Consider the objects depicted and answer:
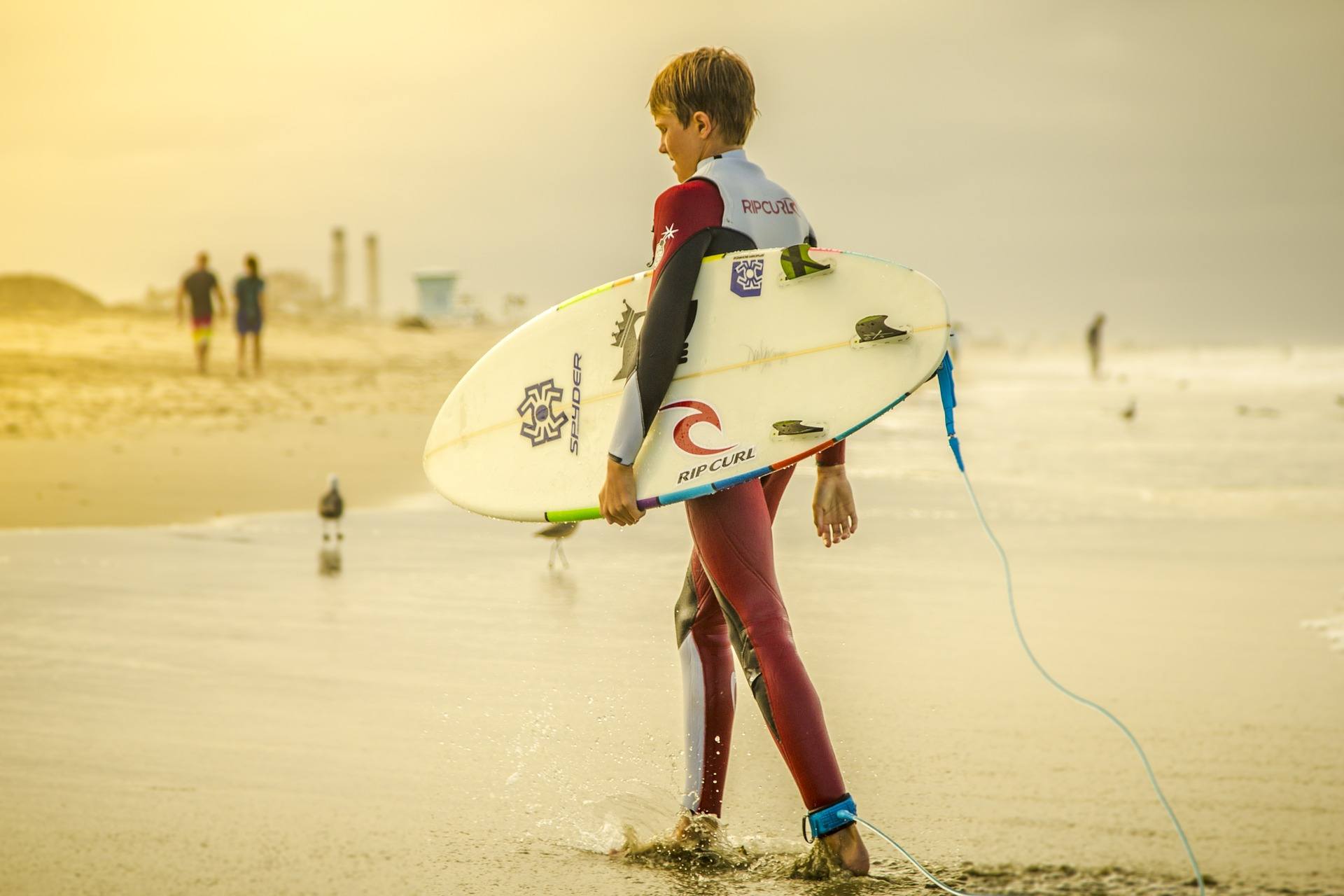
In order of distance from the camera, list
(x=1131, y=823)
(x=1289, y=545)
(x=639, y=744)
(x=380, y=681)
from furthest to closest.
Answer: (x=1289, y=545)
(x=380, y=681)
(x=639, y=744)
(x=1131, y=823)

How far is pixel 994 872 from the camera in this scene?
9.03 feet

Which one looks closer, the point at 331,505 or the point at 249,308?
the point at 331,505

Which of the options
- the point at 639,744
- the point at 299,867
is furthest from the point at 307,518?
the point at 299,867

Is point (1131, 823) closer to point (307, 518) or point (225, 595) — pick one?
point (225, 595)

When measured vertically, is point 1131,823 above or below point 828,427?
below

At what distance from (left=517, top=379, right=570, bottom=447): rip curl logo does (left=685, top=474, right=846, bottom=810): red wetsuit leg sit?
20.1 inches

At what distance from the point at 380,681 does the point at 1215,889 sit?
8.64ft

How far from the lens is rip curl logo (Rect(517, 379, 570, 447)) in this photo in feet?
10.0

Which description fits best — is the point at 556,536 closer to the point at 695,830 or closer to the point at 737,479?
the point at 695,830

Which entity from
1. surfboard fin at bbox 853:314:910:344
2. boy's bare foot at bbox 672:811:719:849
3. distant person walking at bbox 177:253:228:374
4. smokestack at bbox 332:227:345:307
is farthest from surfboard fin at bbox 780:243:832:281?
smokestack at bbox 332:227:345:307

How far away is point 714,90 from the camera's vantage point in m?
2.65

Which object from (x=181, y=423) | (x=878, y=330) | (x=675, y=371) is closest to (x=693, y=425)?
(x=675, y=371)

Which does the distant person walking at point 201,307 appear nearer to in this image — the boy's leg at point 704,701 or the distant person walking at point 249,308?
the distant person walking at point 249,308

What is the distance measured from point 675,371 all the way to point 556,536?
381 cm
